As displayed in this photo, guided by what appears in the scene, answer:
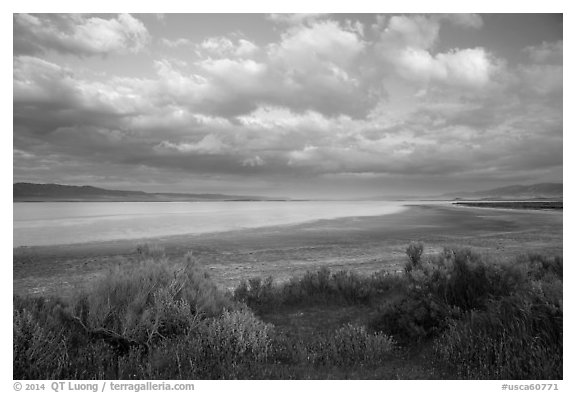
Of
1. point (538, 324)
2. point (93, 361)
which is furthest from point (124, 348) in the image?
point (538, 324)

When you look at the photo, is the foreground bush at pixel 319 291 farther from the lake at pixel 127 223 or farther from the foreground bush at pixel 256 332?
the lake at pixel 127 223

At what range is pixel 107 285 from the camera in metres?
5.04

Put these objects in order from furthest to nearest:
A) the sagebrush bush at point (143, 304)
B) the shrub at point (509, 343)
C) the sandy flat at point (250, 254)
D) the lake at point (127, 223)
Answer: the lake at point (127, 223)
the sandy flat at point (250, 254)
the sagebrush bush at point (143, 304)
the shrub at point (509, 343)

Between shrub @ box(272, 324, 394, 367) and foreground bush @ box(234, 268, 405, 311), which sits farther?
foreground bush @ box(234, 268, 405, 311)

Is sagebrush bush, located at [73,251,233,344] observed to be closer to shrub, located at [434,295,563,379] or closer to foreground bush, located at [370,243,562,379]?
foreground bush, located at [370,243,562,379]

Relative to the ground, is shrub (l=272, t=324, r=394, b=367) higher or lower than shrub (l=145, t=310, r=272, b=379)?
lower

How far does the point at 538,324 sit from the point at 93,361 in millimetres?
5268

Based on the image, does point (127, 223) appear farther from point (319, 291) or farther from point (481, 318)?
point (481, 318)

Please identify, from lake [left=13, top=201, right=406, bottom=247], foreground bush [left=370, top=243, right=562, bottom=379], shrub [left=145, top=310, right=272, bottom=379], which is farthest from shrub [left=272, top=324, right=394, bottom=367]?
lake [left=13, top=201, right=406, bottom=247]

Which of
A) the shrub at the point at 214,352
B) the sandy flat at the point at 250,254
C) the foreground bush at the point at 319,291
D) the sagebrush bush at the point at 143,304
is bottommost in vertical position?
the sandy flat at the point at 250,254

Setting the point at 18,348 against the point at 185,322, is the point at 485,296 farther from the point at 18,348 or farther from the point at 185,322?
the point at 18,348

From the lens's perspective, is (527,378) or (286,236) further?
(286,236)

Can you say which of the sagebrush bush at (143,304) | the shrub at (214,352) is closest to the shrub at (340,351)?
the shrub at (214,352)

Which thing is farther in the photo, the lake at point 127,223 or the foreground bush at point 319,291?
the lake at point 127,223
